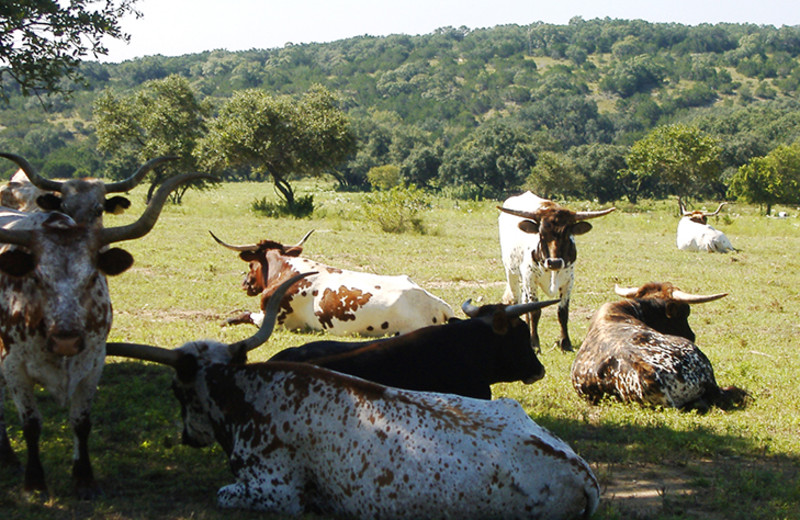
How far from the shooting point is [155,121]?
4116cm

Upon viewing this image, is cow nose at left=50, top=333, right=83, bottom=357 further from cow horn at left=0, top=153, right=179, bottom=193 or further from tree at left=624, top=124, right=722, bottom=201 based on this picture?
tree at left=624, top=124, right=722, bottom=201

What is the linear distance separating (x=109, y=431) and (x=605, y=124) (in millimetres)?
140623

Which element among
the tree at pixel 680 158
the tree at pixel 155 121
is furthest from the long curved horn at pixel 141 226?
the tree at pixel 680 158

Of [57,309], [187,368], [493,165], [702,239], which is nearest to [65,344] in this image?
[57,309]

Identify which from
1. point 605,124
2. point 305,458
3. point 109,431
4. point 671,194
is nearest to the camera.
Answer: point 305,458

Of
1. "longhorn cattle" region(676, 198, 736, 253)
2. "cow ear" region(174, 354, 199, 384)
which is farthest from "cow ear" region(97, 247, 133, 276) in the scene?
"longhorn cattle" region(676, 198, 736, 253)

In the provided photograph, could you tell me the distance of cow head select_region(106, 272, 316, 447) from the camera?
5.62 m

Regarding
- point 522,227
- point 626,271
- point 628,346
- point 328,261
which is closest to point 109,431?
point 628,346

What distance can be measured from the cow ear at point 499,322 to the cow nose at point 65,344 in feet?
11.3

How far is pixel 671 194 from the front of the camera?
71438 mm

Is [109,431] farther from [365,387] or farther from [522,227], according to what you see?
[522,227]

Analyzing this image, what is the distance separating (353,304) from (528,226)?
286cm

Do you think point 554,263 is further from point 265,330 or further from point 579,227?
point 265,330

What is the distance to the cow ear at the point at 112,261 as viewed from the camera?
5355mm
